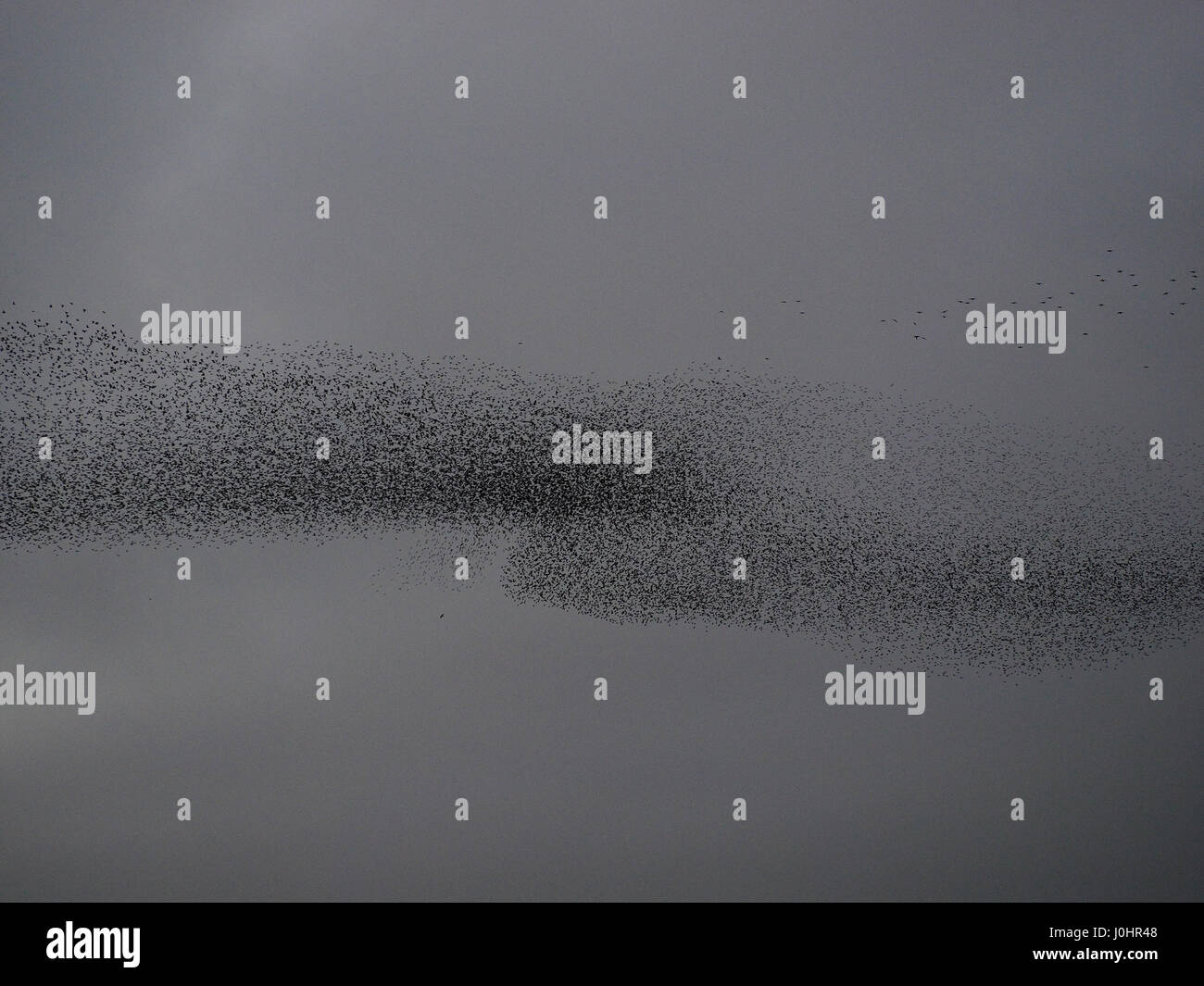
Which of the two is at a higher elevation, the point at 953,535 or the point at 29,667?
the point at 953,535

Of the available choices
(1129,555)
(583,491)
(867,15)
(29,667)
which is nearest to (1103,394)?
(1129,555)

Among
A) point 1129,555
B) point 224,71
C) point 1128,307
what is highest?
point 224,71

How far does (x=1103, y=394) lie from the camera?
3.27 metres

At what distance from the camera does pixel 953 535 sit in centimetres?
325

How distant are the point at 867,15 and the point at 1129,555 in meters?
2.00

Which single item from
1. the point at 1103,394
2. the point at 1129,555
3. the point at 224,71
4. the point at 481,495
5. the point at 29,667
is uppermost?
the point at 224,71
